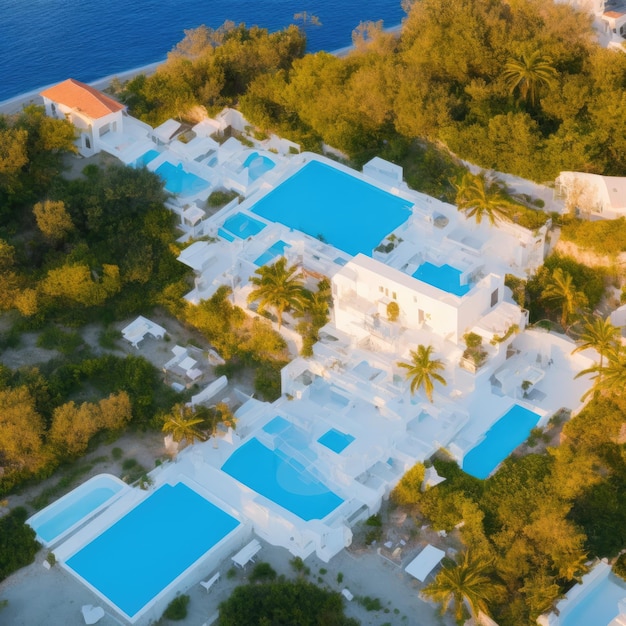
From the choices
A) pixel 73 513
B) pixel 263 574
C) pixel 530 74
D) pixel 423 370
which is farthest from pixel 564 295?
pixel 73 513

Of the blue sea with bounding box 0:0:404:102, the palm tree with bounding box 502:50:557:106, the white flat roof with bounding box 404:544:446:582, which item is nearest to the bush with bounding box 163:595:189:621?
the white flat roof with bounding box 404:544:446:582

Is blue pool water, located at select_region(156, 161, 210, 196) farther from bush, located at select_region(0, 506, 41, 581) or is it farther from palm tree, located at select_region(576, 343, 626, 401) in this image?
palm tree, located at select_region(576, 343, 626, 401)

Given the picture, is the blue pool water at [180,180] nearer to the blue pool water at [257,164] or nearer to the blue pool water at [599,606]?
the blue pool water at [257,164]

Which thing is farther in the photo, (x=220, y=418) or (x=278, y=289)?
(x=278, y=289)

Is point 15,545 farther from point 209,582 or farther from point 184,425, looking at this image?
point 184,425

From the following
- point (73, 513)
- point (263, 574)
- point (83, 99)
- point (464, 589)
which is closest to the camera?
point (464, 589)

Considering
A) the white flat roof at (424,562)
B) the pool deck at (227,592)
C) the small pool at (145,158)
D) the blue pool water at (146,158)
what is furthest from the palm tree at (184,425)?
the blue pool water at (146,158)
